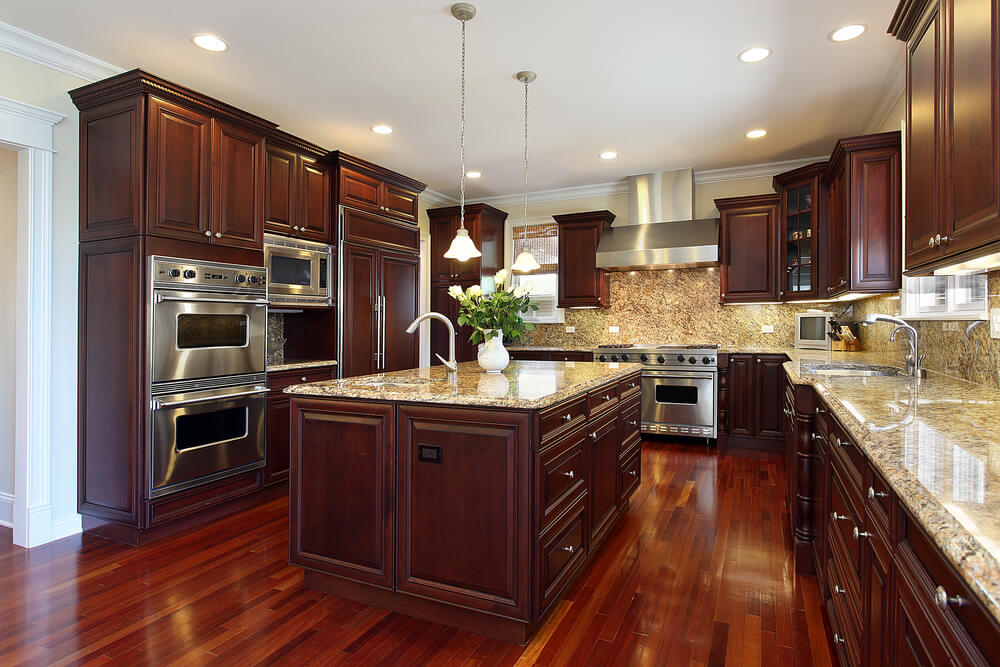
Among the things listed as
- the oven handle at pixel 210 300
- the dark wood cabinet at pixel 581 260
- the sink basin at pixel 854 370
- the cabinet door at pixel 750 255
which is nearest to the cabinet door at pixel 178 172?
the oven handle at pixel 210 300

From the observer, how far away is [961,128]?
154 cm

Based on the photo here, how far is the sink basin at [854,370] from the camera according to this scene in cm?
289

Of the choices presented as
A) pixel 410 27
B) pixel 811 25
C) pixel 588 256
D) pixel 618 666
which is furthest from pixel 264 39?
pixel 588 256

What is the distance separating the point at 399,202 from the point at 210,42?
212 cm

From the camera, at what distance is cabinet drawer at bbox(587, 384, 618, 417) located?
2656 millimetres

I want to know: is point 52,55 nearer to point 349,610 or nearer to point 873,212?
point 349,610

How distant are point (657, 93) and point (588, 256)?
242cm

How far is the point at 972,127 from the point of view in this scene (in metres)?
1.46

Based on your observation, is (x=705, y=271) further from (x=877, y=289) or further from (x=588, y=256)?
(x=877, y=289)

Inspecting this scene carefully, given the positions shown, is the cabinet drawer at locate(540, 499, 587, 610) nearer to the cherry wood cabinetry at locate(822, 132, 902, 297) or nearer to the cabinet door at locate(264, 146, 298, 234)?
the cherry wood cabinetry at locate(822, 132, 902, 297)

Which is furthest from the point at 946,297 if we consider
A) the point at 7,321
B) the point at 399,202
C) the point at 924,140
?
the point at 7,321

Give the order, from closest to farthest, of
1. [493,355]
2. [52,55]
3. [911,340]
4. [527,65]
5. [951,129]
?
[951,129] → [911,340] → [493,355] → [52,55] → [527,65]

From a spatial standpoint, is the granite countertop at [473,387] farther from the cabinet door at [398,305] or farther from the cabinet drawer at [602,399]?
the cabinet door at [398,305]

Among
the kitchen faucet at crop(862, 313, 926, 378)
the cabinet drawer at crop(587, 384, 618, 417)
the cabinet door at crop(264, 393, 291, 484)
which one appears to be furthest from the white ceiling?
the cabinet door at crop(264, 393, 291, 484)
